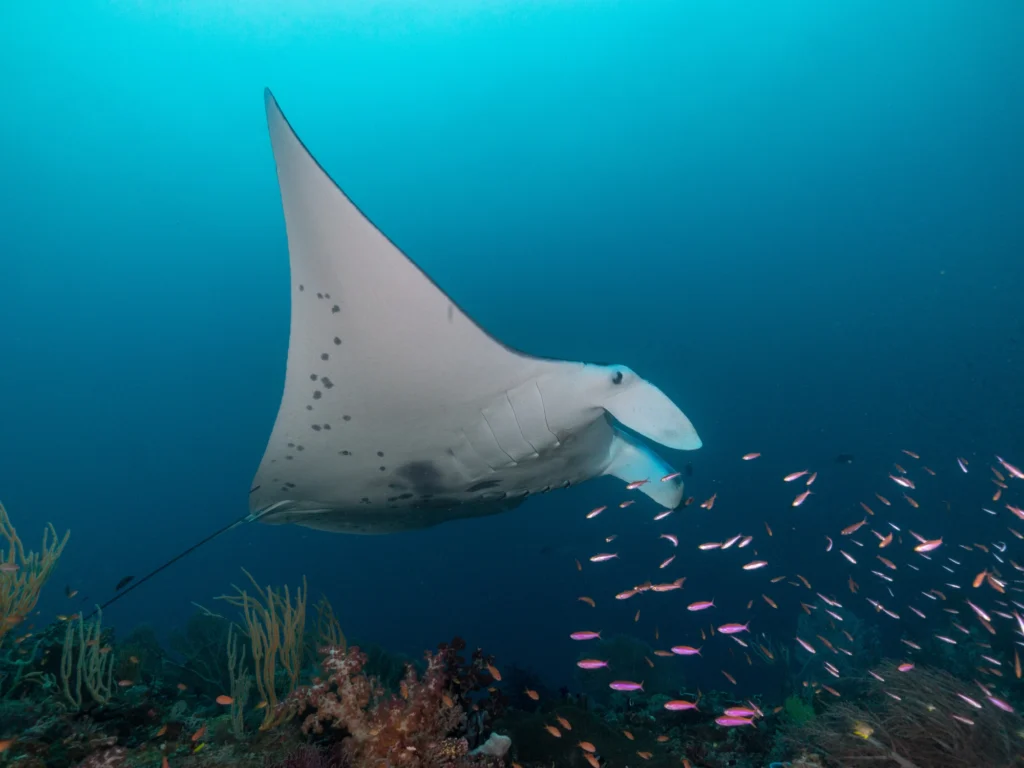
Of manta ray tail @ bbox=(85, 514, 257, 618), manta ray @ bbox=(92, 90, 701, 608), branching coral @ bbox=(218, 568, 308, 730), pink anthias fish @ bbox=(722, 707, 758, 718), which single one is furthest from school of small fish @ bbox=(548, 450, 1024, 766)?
manta ray tail @ bbox=(85, 514, 257, 618)

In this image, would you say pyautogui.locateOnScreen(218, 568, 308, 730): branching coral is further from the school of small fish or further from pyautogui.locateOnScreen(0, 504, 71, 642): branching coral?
the school of small fish

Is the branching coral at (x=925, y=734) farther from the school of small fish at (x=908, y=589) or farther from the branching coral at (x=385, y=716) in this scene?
the branching coral at (x=385, y=716)

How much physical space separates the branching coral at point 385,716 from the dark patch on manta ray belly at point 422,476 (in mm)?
1373

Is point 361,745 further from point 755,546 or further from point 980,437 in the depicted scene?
point 980,437

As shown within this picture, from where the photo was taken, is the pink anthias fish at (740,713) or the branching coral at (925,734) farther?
the branching coral at (925,734)

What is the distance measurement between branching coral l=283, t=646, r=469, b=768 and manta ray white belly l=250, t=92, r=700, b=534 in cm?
144

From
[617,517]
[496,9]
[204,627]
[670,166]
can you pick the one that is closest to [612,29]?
[496,9]

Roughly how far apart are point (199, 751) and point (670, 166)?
3998cm

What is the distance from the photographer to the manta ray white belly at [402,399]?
2777 millimetres

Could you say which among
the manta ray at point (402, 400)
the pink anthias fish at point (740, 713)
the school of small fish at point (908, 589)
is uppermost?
the manta ray at point (402, 400)

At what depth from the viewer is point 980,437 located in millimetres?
31922

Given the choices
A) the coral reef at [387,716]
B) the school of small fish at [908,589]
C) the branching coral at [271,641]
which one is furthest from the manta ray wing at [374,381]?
the school of small fish at [908,589]

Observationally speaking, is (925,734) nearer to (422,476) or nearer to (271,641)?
(422,476)

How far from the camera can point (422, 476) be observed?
4047 mm
